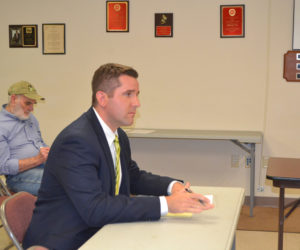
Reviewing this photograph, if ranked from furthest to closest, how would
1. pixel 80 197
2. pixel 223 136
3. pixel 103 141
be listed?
pixel 223 136 → pixel 103 141 → pixel 80 197

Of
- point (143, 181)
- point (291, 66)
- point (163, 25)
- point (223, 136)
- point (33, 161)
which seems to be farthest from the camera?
point (163, 25)

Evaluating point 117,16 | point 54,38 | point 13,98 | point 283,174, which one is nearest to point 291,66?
point 117,16

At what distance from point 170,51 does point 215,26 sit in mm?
534

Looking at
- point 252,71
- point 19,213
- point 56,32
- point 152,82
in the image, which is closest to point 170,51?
point 152,82

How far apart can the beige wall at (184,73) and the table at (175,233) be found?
3.04 meters

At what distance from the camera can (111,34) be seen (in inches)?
193

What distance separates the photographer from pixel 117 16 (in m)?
4.86

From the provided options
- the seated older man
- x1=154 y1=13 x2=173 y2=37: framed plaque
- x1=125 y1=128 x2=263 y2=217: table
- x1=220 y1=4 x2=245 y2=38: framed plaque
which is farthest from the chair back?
Answer: x1=220 y1=4 x2=245 y2=38: framed plaque

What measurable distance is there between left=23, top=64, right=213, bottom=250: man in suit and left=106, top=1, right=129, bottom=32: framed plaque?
303cm

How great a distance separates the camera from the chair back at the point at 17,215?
69.9 inches

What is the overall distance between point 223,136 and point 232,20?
1270mm

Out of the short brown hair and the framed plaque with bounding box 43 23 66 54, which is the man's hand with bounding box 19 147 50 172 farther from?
the framed plaque with bounding box 43 23 66 54

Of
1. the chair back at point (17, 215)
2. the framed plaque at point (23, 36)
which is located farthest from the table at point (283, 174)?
the framed plaque at point (23, 36)

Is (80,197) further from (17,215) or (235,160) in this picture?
(235,160)
